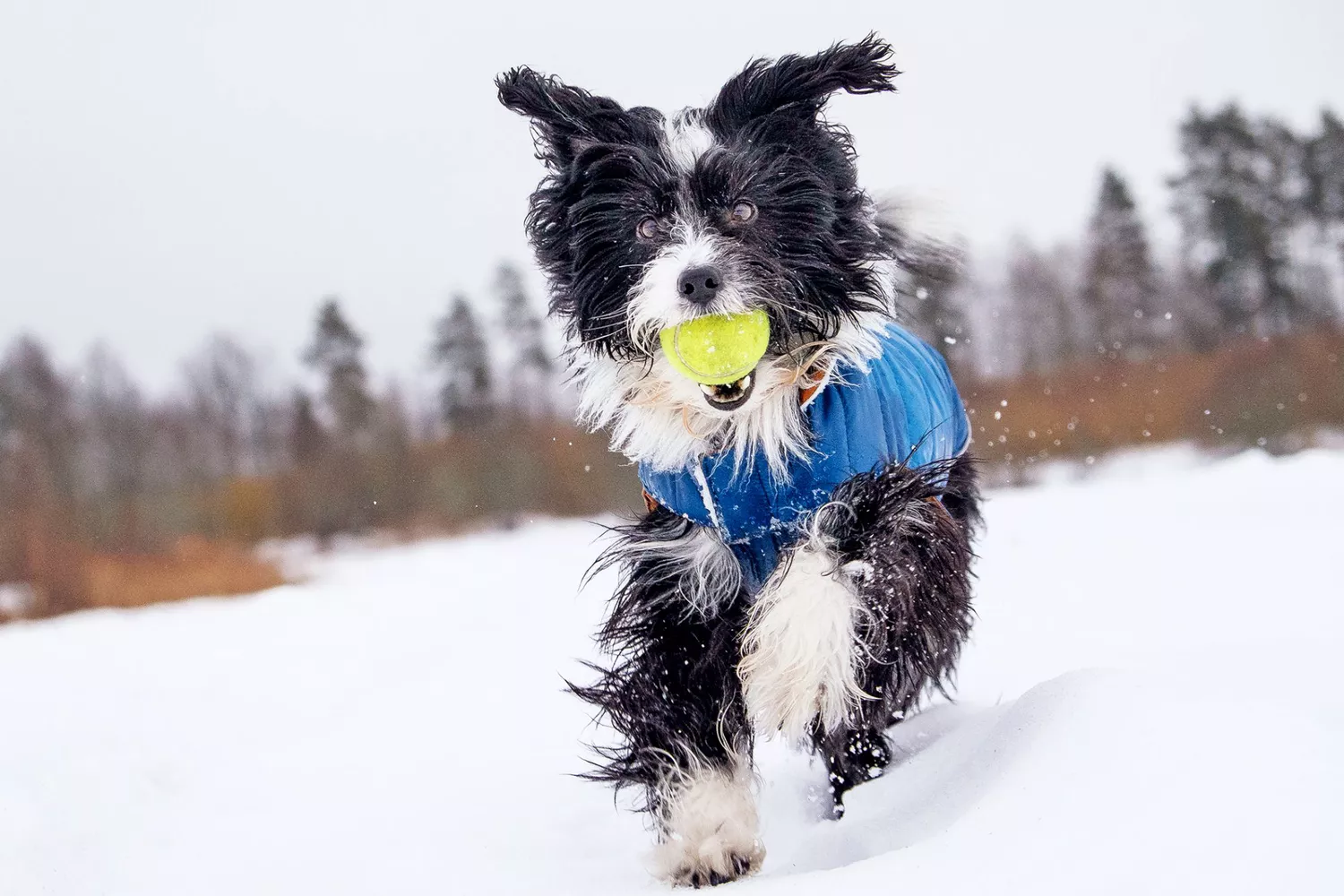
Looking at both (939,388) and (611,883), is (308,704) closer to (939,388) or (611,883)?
(611,883)

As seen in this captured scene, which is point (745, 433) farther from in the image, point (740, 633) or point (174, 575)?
point (174, 575)

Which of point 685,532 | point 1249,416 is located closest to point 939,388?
point 685,532

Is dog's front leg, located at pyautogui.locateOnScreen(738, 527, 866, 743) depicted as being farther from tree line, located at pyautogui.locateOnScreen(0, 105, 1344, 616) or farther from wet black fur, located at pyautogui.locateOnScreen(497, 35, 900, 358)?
tree line, located at pyautogui.locateOnScreen(0, 105, 1344, 616)

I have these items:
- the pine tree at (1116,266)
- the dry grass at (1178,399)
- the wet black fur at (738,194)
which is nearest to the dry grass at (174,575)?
the dry grass at (1178,399)

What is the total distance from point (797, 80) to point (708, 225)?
49 cm

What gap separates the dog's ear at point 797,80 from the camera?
276cm

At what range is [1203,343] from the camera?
18.4 meters

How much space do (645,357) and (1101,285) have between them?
63.2 feet

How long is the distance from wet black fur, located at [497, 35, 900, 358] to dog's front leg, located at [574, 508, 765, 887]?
0.60m

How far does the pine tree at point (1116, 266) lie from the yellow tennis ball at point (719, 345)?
1834 cm

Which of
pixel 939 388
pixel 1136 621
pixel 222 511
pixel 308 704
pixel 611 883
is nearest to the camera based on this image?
pixel 611 883

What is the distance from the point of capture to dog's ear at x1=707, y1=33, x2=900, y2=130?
9.04 ft

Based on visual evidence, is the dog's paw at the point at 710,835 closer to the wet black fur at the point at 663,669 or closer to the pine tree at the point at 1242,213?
the wet black fur at the point at 663,669

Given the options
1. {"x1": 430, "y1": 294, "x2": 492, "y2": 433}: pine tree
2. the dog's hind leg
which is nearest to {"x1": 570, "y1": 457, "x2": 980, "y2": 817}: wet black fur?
the dog's hind leg
